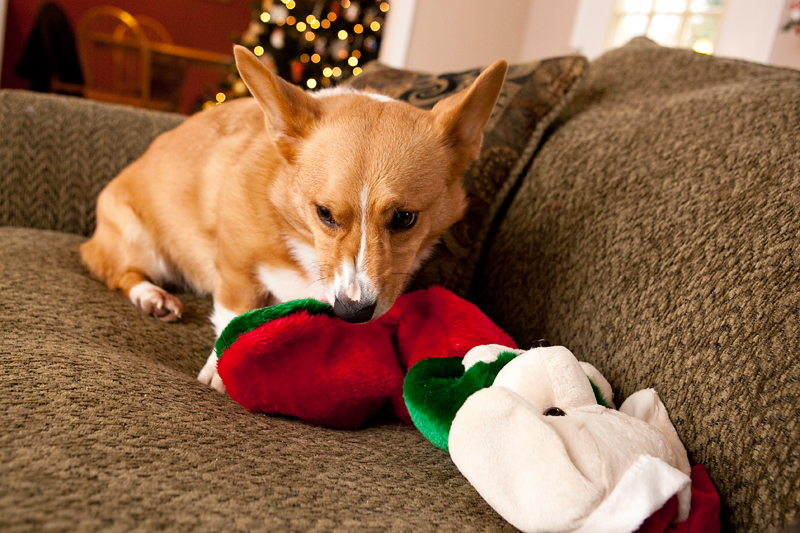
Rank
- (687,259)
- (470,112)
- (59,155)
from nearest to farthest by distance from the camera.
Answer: (687,259) < (470,112) < (59,155)

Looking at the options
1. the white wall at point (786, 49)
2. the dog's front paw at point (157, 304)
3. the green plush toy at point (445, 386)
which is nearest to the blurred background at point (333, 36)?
the white wall at point (786, 49)

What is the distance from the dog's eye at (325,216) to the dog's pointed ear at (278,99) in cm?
19

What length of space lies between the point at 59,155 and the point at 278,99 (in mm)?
1165

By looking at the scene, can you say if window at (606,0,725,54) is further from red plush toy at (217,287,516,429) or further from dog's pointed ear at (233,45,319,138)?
red plush toy at (217,287,516,429)

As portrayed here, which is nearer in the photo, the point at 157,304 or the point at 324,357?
the point at 324,357

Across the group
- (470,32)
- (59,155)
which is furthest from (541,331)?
(470,32)

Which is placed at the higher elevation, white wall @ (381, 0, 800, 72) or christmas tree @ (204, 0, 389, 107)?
white wall @ (381, 0, 800, 72)

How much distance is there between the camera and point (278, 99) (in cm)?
114

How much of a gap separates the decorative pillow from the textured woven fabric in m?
0.05

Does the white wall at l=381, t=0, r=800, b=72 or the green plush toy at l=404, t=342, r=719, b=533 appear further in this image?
the white wall at l=381, t=0, r=800, b=72

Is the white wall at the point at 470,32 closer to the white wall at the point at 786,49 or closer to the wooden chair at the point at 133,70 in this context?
the white wall at the point at 786,49

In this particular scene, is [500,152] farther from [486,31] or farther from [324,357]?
[486,31]

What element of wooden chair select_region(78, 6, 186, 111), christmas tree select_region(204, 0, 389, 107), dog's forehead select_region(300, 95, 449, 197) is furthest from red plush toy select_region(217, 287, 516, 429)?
wooden chair select_region(78, 6, 186, 111)

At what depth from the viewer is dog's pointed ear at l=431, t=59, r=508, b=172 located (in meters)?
1.16
